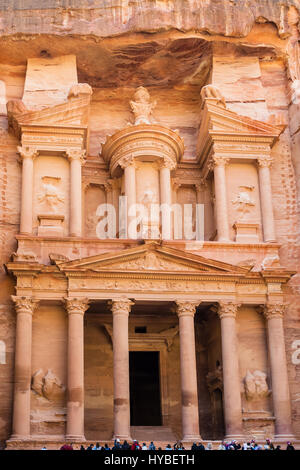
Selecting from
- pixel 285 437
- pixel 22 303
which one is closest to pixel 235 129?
pixel 22 303

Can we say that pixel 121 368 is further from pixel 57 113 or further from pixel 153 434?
pixel 57 113

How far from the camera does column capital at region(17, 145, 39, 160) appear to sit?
26891mm

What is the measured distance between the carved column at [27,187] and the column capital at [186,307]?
5.98m

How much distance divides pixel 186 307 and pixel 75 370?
14.3ft

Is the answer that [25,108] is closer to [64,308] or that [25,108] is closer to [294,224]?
[64,308]

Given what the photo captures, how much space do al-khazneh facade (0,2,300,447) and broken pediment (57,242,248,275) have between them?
0.05 meters

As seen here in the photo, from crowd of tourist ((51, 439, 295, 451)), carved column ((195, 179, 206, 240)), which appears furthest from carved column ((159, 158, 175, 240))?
crowd of tourist ((51, 439, 295, 451))

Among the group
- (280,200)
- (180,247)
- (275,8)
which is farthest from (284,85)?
(180,247)

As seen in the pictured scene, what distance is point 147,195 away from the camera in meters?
27.5

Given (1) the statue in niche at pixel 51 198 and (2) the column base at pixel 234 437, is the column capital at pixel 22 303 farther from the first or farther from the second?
(2) the column base at pixel 234 437

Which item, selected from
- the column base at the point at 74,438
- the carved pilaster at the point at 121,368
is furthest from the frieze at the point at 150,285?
the column base at the point at 74,438

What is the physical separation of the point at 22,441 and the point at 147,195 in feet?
33.3

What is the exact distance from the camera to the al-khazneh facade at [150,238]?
24297 mm

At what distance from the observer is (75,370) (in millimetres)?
23641
